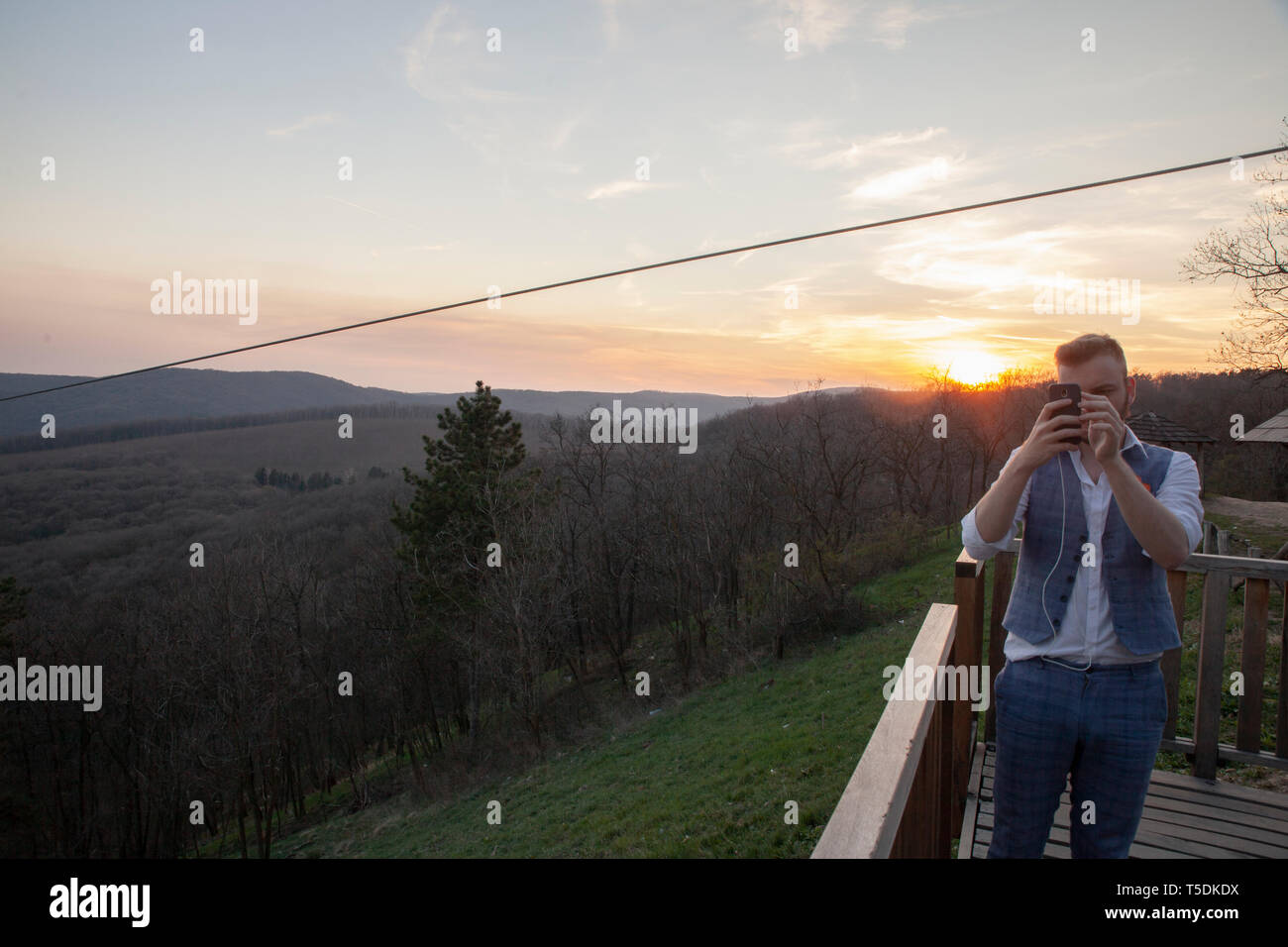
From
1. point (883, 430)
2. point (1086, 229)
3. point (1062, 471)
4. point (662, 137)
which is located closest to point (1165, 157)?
point (1062, 471)

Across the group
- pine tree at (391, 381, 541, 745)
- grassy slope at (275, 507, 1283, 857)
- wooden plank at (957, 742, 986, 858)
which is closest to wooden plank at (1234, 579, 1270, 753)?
grassy slope at (275, 507, 1283, 857)

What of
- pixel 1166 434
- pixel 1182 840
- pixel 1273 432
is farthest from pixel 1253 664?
pixel 1166 434

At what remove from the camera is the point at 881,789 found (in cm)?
133

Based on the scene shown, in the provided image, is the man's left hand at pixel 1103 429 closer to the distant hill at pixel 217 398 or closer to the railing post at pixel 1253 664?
the railing post at pixel 1253 664

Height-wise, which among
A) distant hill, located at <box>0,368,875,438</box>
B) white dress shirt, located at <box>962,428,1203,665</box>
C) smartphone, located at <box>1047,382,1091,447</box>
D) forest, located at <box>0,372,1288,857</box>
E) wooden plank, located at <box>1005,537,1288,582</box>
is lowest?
forest, located at <box>0,372,1288,857</box>

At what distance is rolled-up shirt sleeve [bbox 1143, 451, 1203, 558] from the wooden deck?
172cm

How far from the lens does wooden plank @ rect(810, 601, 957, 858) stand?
118 centimetres

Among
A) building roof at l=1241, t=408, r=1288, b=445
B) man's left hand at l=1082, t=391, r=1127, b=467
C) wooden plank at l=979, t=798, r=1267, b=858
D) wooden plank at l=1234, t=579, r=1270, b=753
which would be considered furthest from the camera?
building roof at l=1241, t=408, r=1288, b=445

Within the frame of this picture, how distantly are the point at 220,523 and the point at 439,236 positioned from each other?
49.3 m

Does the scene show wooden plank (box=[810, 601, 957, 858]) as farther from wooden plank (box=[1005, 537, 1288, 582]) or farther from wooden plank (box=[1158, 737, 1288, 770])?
wooden plank (box=[1158, 737, 1288, 770])

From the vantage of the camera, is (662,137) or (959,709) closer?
(959,709)

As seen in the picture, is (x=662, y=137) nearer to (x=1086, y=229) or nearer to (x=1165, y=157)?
(x=1086, y=229)

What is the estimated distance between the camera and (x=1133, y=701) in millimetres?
1771

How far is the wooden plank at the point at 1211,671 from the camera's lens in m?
3.37
